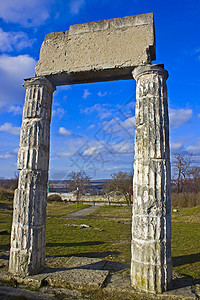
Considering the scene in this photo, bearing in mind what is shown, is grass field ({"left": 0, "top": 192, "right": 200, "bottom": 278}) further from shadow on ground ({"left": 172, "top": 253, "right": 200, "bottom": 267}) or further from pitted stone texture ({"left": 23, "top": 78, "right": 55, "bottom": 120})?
pitted stone texture ({"left": 23, "top": 78, "right": 55, "bottom": 120})

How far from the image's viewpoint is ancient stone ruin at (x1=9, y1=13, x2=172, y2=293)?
3.75 meters

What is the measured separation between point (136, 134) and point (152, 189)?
104 cm

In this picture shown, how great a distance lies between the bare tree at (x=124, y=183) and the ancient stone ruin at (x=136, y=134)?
19.9 meters

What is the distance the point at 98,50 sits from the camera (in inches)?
181

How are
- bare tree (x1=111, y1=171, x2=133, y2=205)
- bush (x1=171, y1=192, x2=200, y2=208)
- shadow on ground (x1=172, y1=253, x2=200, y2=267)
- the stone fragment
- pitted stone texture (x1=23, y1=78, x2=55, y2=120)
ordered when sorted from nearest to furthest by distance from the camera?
the stone fragment → pitted stone texture (x1=23, y1=78, x2=55, y2=120) → shadow on ground (x1=172, y1=253, x2=200, y2=267) → bush (x1=171, y1=192, x2=200, y2=208) → bare tree (x1=111, y1=171, x2=133, y2=205)

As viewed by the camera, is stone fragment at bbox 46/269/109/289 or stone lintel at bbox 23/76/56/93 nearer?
stone fragment at bbox 46/269/109/289

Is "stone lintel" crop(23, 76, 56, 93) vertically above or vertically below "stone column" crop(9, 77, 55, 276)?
above

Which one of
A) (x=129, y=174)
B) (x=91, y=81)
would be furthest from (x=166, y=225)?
(x=129, y=174)

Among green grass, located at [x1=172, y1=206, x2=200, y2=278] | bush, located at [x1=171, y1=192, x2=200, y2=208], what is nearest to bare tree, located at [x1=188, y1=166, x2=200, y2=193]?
bush, located at [x1=171, y1=192, x2=200, y2=208]

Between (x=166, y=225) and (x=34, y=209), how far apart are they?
8.18ft

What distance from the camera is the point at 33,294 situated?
12.0ft

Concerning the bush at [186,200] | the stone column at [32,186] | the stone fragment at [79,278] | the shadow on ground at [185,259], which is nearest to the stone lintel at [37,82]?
the stone column at [32,186]

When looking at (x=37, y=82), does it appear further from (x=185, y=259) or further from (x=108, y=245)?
Result: (x=185, y=259)

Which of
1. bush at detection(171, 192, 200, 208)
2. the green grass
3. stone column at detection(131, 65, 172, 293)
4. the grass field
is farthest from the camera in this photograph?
bush at detection(171, 192, 200, 208)
